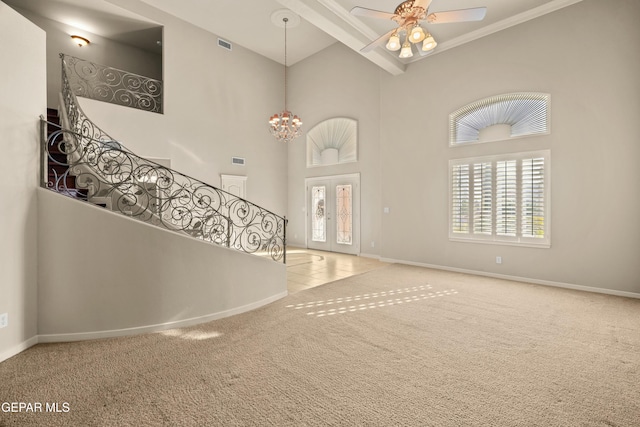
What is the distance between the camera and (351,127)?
8289mm

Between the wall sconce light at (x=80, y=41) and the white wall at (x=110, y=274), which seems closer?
the white wall at (x=110, y=274)

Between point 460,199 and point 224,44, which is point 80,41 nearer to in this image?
point 224,44

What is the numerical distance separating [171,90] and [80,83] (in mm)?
1856

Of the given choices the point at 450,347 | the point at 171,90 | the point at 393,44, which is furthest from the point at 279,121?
the point at 450,347

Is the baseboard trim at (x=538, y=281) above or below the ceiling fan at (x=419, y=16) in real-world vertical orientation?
below

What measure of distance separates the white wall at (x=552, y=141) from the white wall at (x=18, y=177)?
6.37 meters

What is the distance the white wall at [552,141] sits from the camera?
4516mm

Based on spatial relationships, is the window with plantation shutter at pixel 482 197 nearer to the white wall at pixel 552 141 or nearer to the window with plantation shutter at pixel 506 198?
the window with plantation shutter at pixel 506 198

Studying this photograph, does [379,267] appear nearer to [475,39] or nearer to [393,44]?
[393,44]

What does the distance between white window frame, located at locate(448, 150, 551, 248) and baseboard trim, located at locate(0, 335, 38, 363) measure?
6.69m

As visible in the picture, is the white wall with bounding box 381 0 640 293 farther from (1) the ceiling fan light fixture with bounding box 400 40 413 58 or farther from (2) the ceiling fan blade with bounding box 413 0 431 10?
(2) the ceiling fan blade with bounding box 413 0 431 10

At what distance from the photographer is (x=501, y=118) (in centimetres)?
570

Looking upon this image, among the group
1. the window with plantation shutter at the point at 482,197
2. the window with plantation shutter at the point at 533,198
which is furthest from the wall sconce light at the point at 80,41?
the window with plantation shutter at the point at 533,198

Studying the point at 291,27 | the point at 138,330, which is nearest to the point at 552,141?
the point at 291,27
